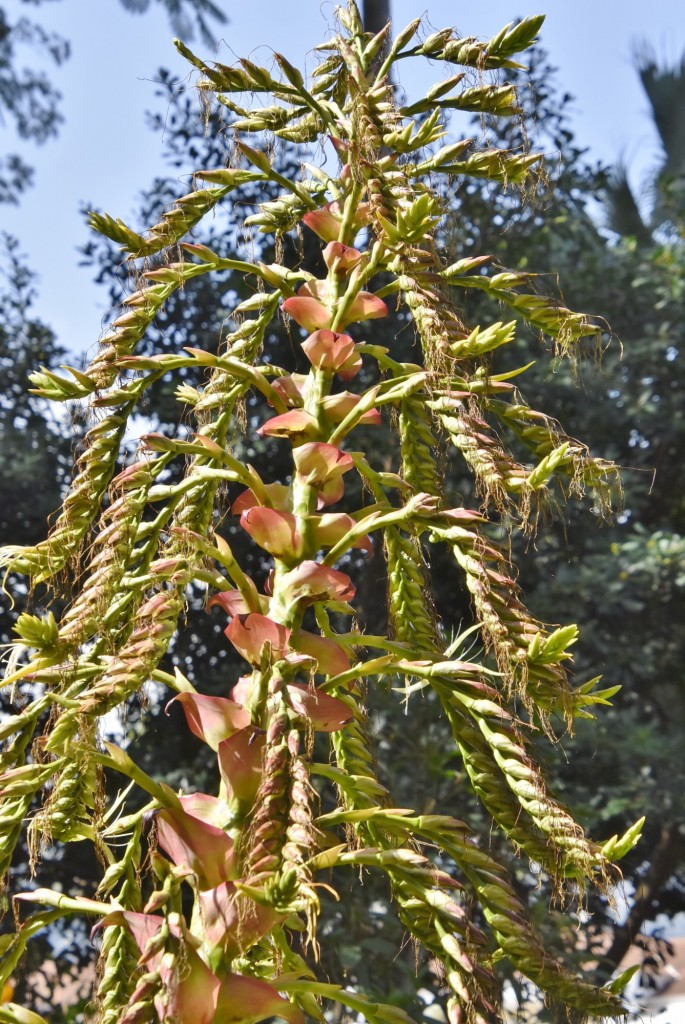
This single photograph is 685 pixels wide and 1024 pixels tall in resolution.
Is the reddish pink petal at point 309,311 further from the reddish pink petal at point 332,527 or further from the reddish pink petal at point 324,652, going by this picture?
the reddish pink petal at point 324,652

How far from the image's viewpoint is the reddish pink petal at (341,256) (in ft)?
3.96

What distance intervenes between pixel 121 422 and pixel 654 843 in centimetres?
558

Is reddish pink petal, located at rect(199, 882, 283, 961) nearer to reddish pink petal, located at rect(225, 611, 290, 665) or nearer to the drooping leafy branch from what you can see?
the drooping leafy branch

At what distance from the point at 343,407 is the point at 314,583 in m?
0.22

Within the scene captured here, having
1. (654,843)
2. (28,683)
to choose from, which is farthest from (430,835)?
(654,843)

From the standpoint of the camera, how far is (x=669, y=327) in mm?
6230

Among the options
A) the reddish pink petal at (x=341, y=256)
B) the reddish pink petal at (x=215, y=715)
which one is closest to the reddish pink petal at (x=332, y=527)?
the reddish pink petal at (x=215, y=715)

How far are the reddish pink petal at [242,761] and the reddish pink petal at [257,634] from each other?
69 millimetres

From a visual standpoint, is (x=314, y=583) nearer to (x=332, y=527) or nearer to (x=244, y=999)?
(x=332, y=527)

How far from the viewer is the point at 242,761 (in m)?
0.87

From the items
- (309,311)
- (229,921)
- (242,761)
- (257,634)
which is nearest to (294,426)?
(309,311)

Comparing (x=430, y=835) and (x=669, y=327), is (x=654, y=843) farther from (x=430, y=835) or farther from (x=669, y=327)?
(x=430, y=835)

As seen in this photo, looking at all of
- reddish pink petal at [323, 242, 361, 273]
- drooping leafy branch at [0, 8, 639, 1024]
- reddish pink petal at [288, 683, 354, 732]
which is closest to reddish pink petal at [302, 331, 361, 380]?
drooping leafy branch at [0, 8, 639, 1024]

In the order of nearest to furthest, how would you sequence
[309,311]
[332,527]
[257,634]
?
[257,634], [332,527], [309,311]
